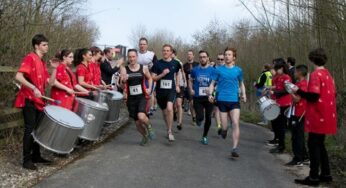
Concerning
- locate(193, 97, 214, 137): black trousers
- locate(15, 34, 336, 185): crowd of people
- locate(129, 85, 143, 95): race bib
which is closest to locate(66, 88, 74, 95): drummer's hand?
locate(15, 34, 336, 185): crowd of people

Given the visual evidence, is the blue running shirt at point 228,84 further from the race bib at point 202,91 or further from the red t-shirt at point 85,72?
the red t-shirt at point 85,72

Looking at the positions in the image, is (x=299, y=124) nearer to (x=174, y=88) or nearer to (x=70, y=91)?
(x=174, y=88)

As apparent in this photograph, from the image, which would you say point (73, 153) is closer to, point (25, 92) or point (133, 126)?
point (25, 92)

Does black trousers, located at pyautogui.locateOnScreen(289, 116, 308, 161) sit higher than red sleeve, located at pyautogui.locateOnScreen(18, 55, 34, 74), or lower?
lower

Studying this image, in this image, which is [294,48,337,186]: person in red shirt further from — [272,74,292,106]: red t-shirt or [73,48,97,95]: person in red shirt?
[73,48,97,95]: person in red shirt

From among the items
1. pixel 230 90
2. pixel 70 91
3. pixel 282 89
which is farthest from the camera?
pixel 282 89

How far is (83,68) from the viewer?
9.58 meters

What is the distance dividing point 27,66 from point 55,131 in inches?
39.9

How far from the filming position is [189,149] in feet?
31.8

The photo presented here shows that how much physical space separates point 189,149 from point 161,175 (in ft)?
7.96

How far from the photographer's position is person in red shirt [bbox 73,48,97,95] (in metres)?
9.45

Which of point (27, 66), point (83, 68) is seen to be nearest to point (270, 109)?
point (83, 68)

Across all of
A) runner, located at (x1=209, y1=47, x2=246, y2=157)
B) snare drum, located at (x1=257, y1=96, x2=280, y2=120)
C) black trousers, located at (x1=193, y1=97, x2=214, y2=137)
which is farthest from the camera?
black trousers, located at (x1=193, y1=97, x2=214, y2=137)

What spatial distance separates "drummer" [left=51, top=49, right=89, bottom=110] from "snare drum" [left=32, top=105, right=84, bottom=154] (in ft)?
2.04
